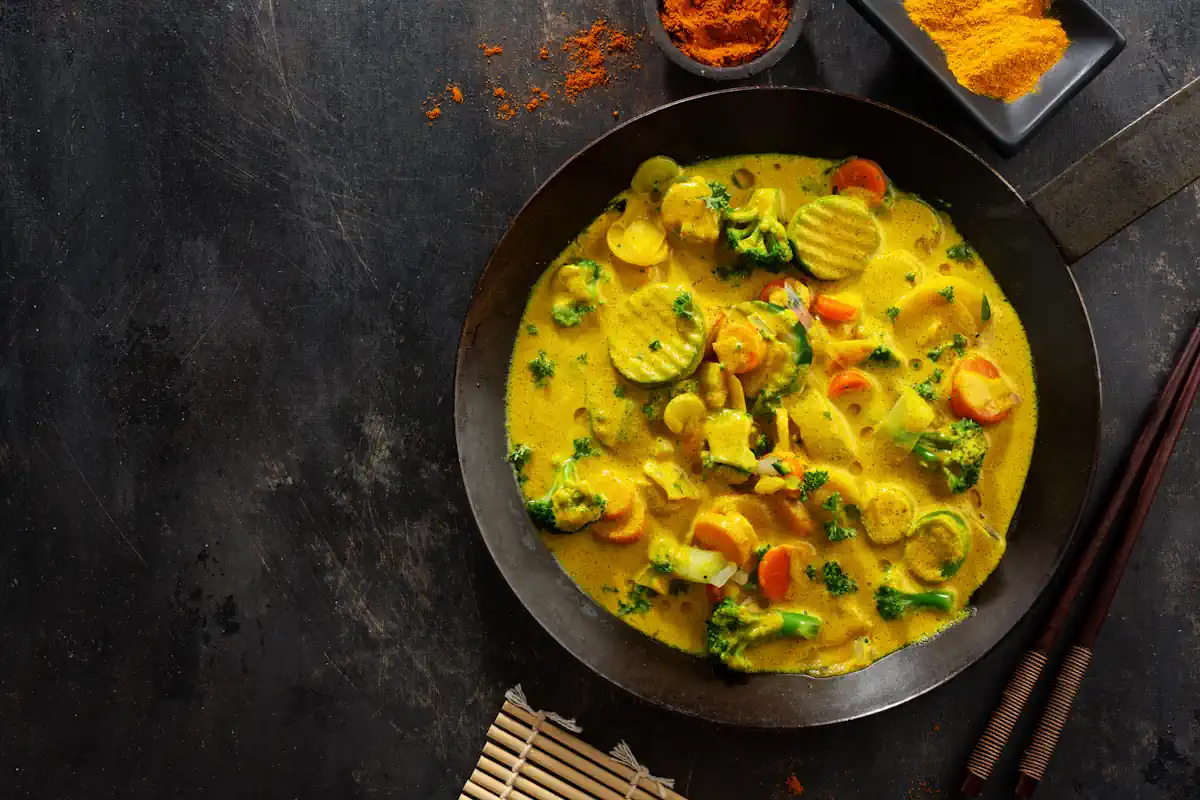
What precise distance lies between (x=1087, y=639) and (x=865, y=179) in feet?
7.53

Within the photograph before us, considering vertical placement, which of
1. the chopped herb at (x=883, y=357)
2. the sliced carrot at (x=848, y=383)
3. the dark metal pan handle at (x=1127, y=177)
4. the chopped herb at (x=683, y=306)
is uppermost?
the dark metal pan handle at (x=1127, y=177)

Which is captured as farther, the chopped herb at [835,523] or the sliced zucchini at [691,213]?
the sliced zucchini at [691,213]

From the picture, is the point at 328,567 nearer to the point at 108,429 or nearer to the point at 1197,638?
the point at 108,429

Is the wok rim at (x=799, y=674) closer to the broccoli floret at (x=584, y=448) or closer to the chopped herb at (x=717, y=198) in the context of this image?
the chopped herb at (x=717, y=198)

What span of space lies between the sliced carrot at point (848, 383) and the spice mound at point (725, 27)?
148cm

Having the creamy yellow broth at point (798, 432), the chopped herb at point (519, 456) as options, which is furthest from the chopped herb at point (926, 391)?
the chopped herb at point (519, 456)

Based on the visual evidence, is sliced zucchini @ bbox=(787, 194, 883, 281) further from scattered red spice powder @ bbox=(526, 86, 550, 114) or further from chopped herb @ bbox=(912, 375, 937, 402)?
scattered red spice powder @ bbox=(526, 86, 550, 114)

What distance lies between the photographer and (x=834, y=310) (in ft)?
12.7

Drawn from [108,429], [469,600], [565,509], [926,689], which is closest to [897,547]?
[926,689]

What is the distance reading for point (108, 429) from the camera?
171 inches

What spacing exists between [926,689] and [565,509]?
1.66 m

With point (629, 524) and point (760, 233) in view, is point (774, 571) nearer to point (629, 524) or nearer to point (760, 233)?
point (629, 524)

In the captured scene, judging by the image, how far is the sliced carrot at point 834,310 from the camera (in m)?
3.86

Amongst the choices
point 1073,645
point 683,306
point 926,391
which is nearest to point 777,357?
point 683,306
